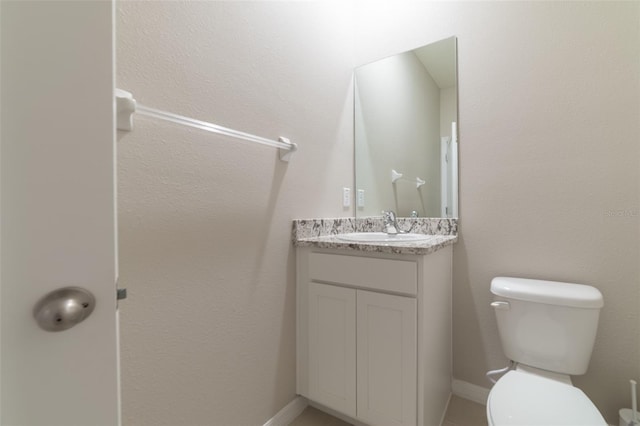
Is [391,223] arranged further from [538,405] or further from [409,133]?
[538,405]

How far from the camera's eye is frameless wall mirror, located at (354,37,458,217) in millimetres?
1552

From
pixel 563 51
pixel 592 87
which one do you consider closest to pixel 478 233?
pixel 592 87

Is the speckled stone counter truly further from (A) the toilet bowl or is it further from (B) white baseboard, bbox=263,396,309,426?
(B) white baseboard, bbox=263,396,309,426

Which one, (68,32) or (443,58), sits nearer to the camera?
(68,32)

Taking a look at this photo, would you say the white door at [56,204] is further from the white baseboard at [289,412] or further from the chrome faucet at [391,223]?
the chrome faucet at [391,223]

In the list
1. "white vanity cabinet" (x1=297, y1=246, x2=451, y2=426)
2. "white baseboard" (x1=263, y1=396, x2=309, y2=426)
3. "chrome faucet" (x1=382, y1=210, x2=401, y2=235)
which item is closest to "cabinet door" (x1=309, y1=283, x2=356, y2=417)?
"white vanity cabinet" (x1=297, y1=246, x2=451, y2=426)

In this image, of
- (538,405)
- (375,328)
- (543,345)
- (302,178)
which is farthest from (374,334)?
(302,178)

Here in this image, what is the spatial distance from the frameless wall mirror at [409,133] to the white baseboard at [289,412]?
1.10 metres

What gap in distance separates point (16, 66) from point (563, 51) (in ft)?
6.03

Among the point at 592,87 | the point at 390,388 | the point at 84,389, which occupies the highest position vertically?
the point at 592,87

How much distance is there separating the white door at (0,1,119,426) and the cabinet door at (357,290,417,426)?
0.95 metres

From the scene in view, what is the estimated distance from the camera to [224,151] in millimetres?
1053

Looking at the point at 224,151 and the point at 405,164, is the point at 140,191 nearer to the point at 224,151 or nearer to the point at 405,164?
the point at 224,151

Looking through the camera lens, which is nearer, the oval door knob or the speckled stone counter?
the oval door knob
